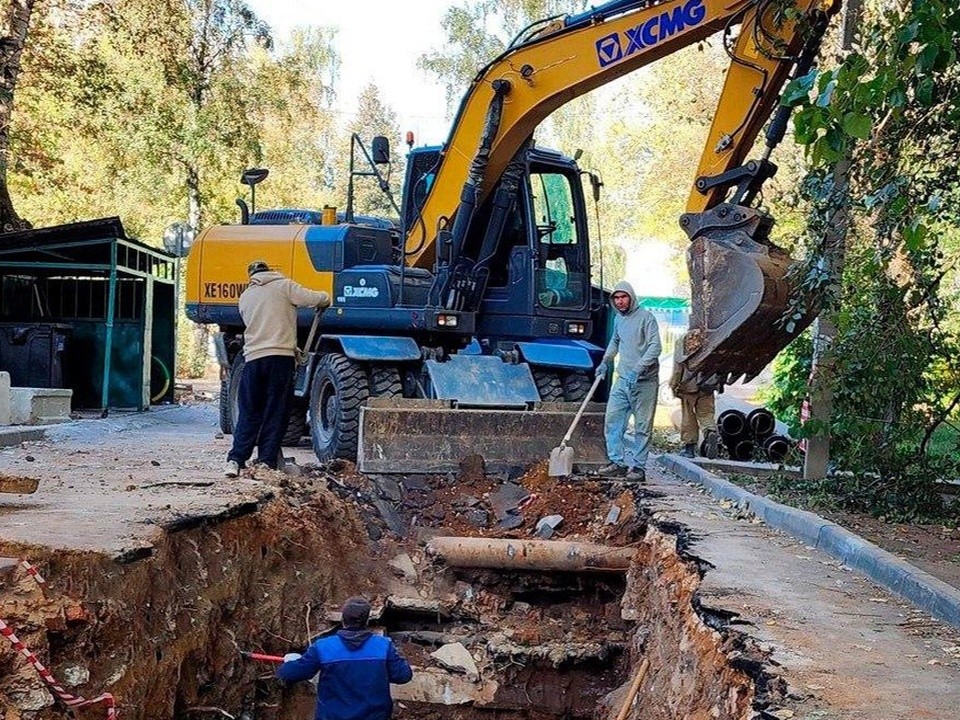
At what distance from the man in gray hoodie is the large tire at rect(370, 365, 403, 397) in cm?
205

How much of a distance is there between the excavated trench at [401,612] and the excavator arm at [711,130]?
1.85 metres

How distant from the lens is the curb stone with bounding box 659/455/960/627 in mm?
5988

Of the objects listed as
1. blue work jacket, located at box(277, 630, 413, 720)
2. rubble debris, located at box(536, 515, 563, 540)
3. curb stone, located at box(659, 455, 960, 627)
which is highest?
curb stone, located at box(659, 455, 960, 627)

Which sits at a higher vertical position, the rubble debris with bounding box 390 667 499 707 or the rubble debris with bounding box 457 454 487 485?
the rubble debris with bounding box 457 454 487 485

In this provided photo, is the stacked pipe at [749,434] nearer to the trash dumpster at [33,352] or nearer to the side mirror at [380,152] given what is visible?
the side mirror at [380,152]

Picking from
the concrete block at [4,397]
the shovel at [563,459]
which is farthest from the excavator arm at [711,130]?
the concrete block at [4,397]

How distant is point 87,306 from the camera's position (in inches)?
714

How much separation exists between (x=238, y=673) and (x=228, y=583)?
1.98ft

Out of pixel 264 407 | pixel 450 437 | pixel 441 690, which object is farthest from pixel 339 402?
pixel 441 690

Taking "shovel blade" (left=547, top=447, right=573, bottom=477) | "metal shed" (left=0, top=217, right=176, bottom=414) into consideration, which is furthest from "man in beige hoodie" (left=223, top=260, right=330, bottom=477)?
"metal shed" (left=0, top=217, right=176, bottom=414)

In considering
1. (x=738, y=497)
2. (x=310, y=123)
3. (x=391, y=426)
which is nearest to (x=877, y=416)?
(x=738, y=497)

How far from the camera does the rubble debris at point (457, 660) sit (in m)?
9.01

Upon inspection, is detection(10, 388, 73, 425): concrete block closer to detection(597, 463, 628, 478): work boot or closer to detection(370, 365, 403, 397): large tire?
detection(370, 365, 403, 397): large tire

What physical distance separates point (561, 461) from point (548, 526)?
26.9 inches
